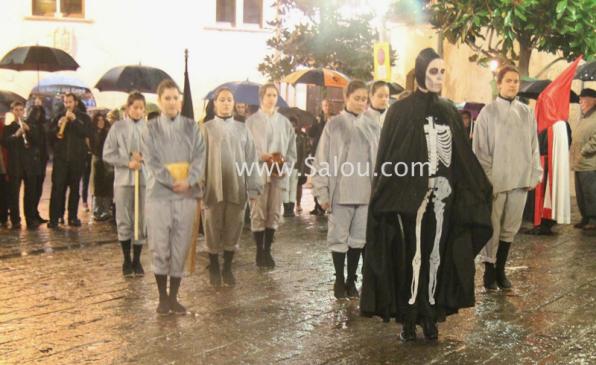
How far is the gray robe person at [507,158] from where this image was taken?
25.6 ft

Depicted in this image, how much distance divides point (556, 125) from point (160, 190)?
6386 mm

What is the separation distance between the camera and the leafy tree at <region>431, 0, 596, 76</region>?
10.9 m

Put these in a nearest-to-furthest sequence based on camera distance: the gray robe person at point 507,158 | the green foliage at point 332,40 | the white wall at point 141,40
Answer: the gray robe person at point 507,158
the green foliage at point 332,40
the white wall at point 141,40

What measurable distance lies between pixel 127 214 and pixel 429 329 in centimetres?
378

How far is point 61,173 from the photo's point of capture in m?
12.4

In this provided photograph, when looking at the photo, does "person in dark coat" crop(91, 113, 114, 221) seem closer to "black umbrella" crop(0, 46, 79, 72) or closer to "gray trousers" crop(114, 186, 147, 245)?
"black umbrella" crop(0, 46, 79, 72)

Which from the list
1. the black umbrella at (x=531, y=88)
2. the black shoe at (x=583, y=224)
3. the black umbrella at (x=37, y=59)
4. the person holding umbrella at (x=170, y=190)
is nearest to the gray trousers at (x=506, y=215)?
the person holding umbrella at (x=170, y=190)

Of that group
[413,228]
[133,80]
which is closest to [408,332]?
[413,228]

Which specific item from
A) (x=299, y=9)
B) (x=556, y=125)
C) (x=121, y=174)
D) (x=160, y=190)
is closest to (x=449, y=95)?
(x=299, y=9)

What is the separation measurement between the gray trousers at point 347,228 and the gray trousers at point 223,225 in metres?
1.04

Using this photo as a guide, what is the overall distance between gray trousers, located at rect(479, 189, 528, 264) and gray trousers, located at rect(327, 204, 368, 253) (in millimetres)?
1240

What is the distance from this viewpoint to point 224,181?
8.09m

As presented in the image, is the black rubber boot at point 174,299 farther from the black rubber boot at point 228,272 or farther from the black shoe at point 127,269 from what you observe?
the black shoe at point 127,269

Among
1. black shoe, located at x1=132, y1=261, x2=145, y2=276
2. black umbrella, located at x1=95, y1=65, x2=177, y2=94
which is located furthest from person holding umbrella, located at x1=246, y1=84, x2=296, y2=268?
black umbrella, located at x1=95, y1=65, x2=177, y2=94
